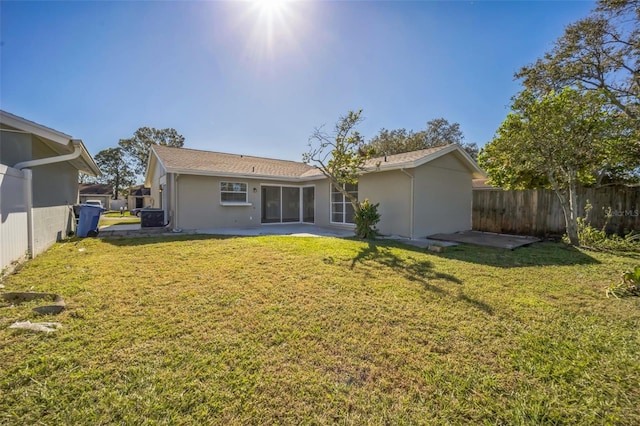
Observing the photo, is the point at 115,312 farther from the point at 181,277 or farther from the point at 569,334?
the point at 569,334

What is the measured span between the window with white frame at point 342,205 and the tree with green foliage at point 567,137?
5.62 metres

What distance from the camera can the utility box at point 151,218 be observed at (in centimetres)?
1127

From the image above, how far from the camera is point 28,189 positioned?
605 centimetres

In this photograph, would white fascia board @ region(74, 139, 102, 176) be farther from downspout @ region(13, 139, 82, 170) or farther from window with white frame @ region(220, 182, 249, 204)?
window with white frame @ region(220, 182, 249, 204)

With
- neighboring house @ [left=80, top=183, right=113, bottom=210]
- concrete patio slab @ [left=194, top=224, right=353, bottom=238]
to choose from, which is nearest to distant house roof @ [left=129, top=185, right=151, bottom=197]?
neighboring house @ [left=80, top=183, right=113, bottom=210]

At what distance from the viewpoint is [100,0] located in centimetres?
697

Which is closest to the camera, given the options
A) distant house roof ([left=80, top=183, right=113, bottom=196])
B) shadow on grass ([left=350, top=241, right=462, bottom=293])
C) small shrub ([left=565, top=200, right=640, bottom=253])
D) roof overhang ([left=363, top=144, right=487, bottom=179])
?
shadow on grass ([left=350, top=241, right=462, bottom=293])

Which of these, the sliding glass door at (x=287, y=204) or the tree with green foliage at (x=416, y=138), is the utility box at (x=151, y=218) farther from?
the tree with green foliage at (x=416, y=138)

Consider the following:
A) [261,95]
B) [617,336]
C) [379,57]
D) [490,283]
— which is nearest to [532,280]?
[490,283]

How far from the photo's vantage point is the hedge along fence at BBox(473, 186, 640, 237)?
9.67 metres

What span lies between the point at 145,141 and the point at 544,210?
44.6 m

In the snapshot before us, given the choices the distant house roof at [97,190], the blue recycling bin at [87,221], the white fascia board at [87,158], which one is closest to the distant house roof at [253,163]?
the white fascia board at [87,158]

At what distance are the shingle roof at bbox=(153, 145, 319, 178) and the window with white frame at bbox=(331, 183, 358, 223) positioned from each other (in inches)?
69.8

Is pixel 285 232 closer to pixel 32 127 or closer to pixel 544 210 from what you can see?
pixel 32 127
